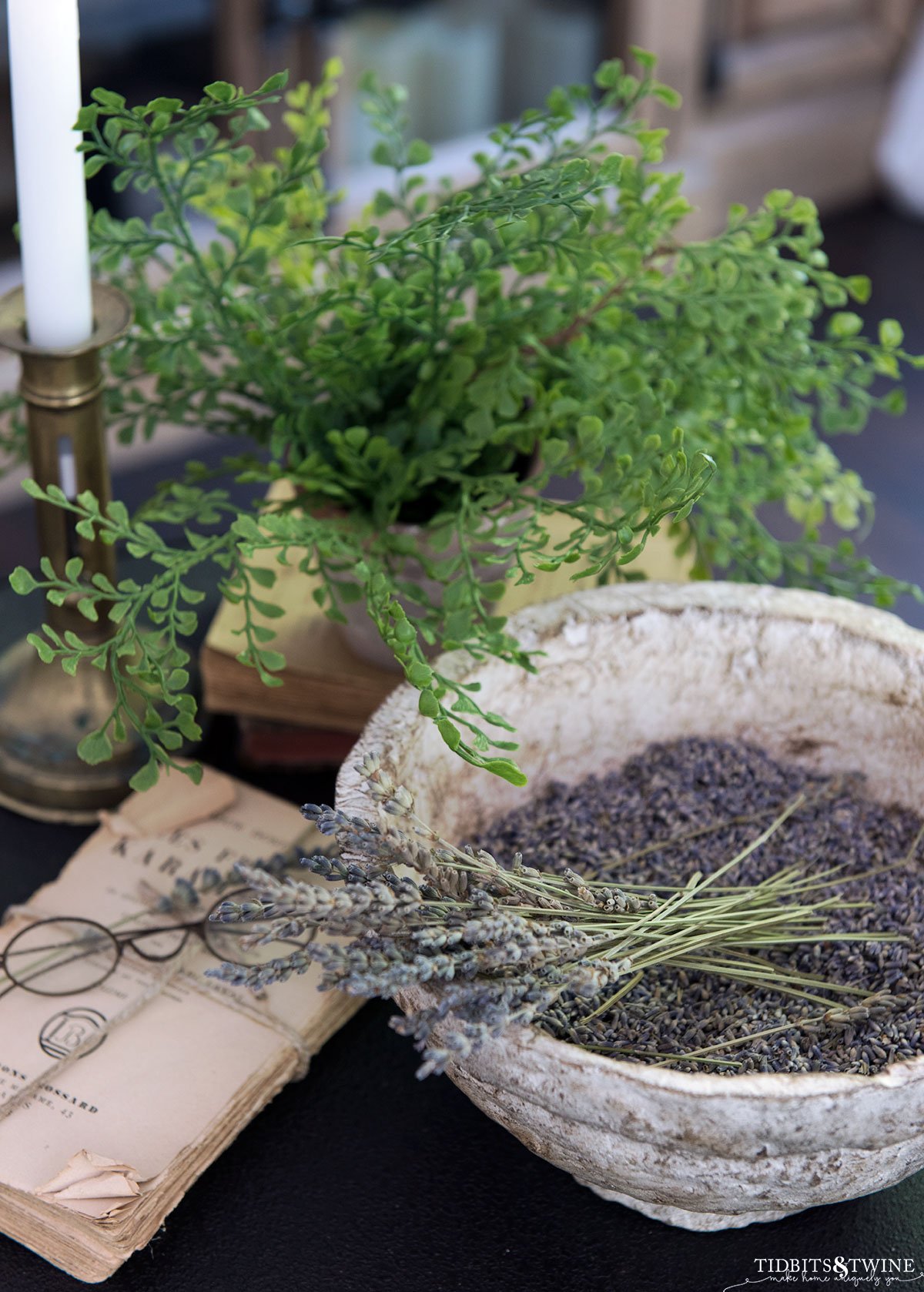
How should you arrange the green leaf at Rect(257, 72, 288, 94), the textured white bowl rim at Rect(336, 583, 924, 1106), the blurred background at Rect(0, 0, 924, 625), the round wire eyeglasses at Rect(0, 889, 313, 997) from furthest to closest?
the blurred background at Rect(0, 0, 924, 625), the round wire eyeglasses at Rect(0, 889, 313, 997), the green leaf at Rect(257, 72, 288, 94), the textured white bowl rim at Rect(336, 583, 924, 1106)

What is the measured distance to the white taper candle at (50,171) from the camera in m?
0.65

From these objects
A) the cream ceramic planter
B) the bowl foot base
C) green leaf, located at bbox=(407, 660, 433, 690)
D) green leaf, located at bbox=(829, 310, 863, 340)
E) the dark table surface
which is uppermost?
green leaf, located at bbox=(829, 310, 863, 340)

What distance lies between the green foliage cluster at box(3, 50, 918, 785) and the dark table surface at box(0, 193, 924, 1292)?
0.19 m

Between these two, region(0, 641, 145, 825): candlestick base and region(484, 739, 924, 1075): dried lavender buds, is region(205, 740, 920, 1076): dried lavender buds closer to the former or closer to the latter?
region(484, 739, 924, 1075): dried lavender buds

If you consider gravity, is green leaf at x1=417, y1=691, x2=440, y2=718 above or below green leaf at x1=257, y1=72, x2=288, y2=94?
below

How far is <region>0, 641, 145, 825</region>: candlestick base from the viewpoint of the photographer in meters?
0.81

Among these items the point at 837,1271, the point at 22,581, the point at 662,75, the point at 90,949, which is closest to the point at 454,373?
the point at 22,581

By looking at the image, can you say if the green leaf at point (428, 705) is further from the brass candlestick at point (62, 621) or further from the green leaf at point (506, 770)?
the brass candlestick at point (62, 621)

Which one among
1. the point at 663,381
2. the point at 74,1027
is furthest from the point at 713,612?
the point at 74,1027

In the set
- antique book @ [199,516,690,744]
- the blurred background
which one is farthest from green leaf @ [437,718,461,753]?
the blurred background

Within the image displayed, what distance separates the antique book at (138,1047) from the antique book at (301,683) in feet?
0.20

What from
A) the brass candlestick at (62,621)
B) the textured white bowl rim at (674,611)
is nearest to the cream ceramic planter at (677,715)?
the textured white bowl rim at (674,611)

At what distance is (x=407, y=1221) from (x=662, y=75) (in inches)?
65.5

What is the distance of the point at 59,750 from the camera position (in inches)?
31.7
